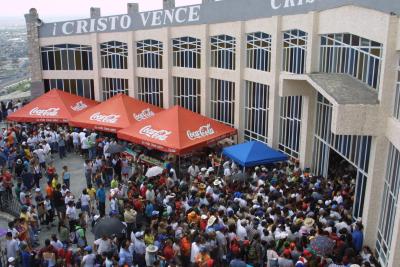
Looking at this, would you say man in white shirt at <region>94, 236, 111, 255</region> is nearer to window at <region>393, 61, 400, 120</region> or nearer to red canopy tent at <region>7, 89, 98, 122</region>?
window at <region>393, 61, 400, 120</region>

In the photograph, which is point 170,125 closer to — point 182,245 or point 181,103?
point 181,103

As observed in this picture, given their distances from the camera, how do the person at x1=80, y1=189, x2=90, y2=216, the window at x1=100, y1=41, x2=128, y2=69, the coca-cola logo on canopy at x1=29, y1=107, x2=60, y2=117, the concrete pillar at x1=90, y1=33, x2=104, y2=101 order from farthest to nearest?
the concrete pillar at x1=90, y1=33, x2=104, y2=101 → the window at x1=100, y1=41, x2=128, y2=69 → the coca-cola logo on canopy at x1=29, y1=107, x2=60, y2=117 → the person at x1=80, y1=189, x2=90, y2=216

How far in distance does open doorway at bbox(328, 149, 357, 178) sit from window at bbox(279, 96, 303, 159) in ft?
5.98

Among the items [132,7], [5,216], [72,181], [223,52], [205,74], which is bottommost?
[72,181]

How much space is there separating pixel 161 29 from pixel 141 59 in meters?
2.73

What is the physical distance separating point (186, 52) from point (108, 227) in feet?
50.2

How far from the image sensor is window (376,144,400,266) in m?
11.9

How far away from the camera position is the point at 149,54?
2755 centimetres

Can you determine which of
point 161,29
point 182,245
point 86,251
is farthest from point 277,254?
point 161,29

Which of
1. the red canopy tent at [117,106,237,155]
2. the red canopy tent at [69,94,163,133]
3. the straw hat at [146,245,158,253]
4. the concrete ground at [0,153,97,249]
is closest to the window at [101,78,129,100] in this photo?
the red canopy tent at [69,94,163,133]

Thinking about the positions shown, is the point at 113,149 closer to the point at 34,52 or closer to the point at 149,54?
the point at 149,54

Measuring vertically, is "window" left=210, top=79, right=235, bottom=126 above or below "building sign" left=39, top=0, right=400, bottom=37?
below

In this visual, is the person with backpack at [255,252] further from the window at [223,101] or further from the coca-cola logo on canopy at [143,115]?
the coca-cola logo on canopy at [143,115]

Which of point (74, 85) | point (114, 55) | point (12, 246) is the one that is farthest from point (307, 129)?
point (74, 85)
